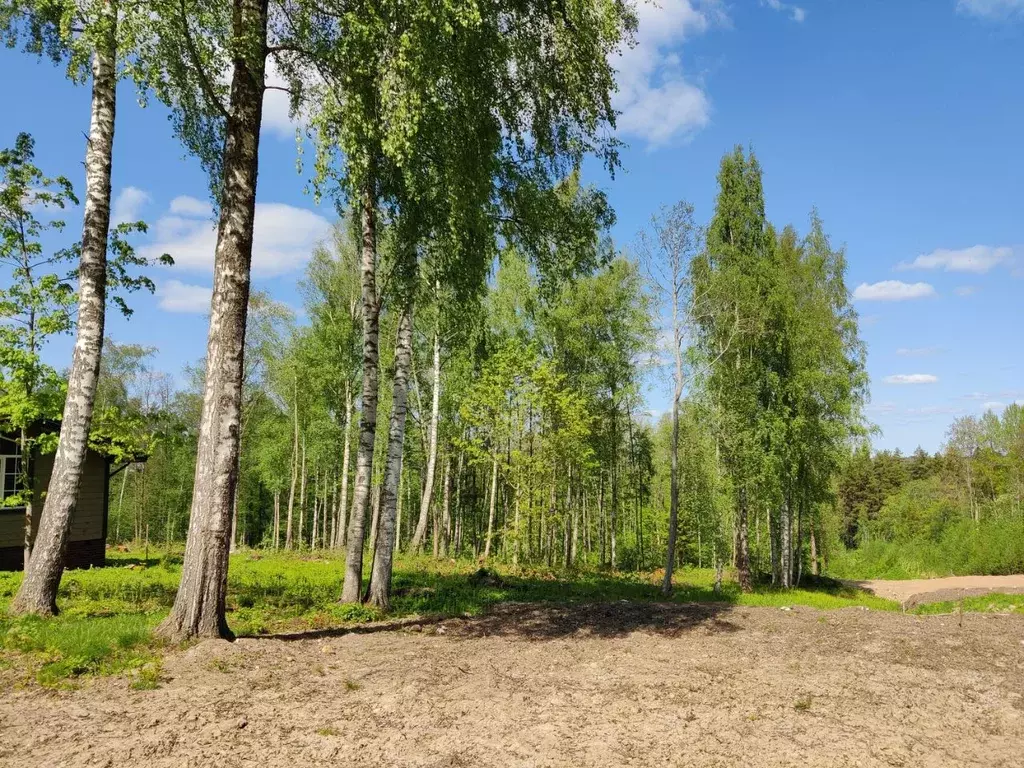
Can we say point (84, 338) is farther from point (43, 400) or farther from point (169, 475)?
point (169, 475)

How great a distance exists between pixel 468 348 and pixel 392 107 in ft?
60.9

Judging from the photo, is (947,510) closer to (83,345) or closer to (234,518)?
(234,518)

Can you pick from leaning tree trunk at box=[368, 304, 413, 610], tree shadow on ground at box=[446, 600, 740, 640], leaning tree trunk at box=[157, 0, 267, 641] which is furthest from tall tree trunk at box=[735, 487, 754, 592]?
leaning tree trunk at box=[157, 0, 267, 641]

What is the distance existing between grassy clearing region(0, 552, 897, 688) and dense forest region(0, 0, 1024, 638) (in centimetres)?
82

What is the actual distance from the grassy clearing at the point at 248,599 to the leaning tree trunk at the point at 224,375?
0.69 m

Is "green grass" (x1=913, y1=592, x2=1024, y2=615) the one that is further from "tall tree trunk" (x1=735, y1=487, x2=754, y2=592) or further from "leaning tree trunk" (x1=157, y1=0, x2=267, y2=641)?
"leaning tree trunk" (x1=157, y1=0, x2=267, y2=641)

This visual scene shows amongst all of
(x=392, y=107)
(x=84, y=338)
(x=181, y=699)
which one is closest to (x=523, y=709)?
(x=181, y=699)

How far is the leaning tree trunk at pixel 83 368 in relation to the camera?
8742 mm

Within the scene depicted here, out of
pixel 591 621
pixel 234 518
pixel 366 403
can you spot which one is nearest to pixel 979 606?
pixel 591 621

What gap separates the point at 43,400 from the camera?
40.1 feet

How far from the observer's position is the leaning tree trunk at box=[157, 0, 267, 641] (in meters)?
7.39

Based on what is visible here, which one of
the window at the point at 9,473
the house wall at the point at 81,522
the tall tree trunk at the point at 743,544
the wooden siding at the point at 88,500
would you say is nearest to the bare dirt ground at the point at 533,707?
the tall tree trunk at the point at 743,544

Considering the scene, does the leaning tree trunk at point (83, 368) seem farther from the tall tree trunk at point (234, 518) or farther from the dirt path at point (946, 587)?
the dirt path at point (946, 587)

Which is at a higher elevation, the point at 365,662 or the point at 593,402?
the point at 593,402
